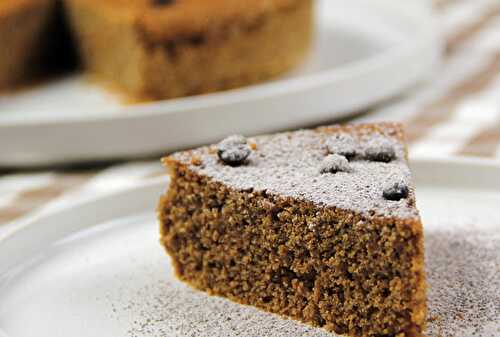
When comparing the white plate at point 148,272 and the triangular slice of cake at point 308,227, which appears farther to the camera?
the white plate at point 148,272

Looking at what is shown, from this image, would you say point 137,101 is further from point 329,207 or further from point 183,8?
point 329,207

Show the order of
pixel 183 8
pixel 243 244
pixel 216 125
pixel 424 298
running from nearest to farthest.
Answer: pixel 424 298 → pixel 243 244 → pixel 216 125 → pixel 183 8

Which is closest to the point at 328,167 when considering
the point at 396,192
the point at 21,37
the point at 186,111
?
the point at 396,192

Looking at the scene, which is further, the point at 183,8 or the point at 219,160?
the point at 183,8

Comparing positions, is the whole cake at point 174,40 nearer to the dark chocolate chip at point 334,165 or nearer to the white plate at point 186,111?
the white plate at point 186,111

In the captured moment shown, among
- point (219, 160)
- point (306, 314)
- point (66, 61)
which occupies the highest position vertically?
point (66, 61)

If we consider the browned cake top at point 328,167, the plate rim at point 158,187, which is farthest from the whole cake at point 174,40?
the browned cake top at point 328,167

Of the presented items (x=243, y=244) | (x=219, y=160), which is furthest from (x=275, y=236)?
(x=219, y=160)

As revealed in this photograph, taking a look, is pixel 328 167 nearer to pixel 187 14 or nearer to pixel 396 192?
pixel 396 192
